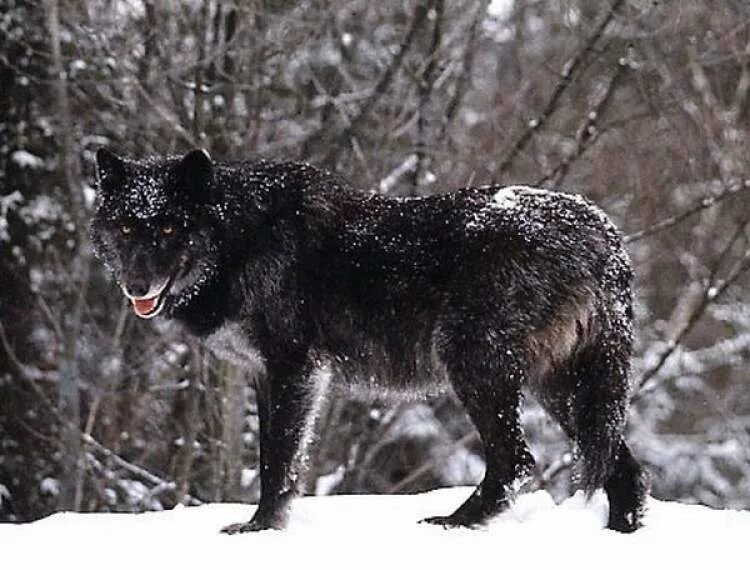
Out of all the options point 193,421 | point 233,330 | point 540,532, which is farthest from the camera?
point 193,421

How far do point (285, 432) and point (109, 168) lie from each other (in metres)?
1.60

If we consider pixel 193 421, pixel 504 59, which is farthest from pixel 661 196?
pixel 193 421

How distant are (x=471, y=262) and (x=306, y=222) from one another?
3.14 feet

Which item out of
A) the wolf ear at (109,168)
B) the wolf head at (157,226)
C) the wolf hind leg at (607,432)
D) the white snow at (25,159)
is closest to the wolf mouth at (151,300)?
the wolf head at (157,226)

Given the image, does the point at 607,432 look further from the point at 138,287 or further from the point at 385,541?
the point at 138,287

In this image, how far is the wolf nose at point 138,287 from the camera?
616cm

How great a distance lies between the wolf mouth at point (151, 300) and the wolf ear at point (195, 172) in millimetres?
469

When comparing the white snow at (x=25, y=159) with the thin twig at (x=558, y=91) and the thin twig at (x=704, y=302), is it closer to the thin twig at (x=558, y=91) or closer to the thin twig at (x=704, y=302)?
the thin twig at (x=558, y=91)

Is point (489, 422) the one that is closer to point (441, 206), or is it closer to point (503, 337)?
point (503, 337)

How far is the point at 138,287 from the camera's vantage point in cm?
616

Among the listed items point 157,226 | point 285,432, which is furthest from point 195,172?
point 285,432

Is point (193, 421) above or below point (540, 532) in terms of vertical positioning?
below

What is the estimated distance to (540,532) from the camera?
18.8ft

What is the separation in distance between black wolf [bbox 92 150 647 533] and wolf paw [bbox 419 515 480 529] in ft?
0.04
